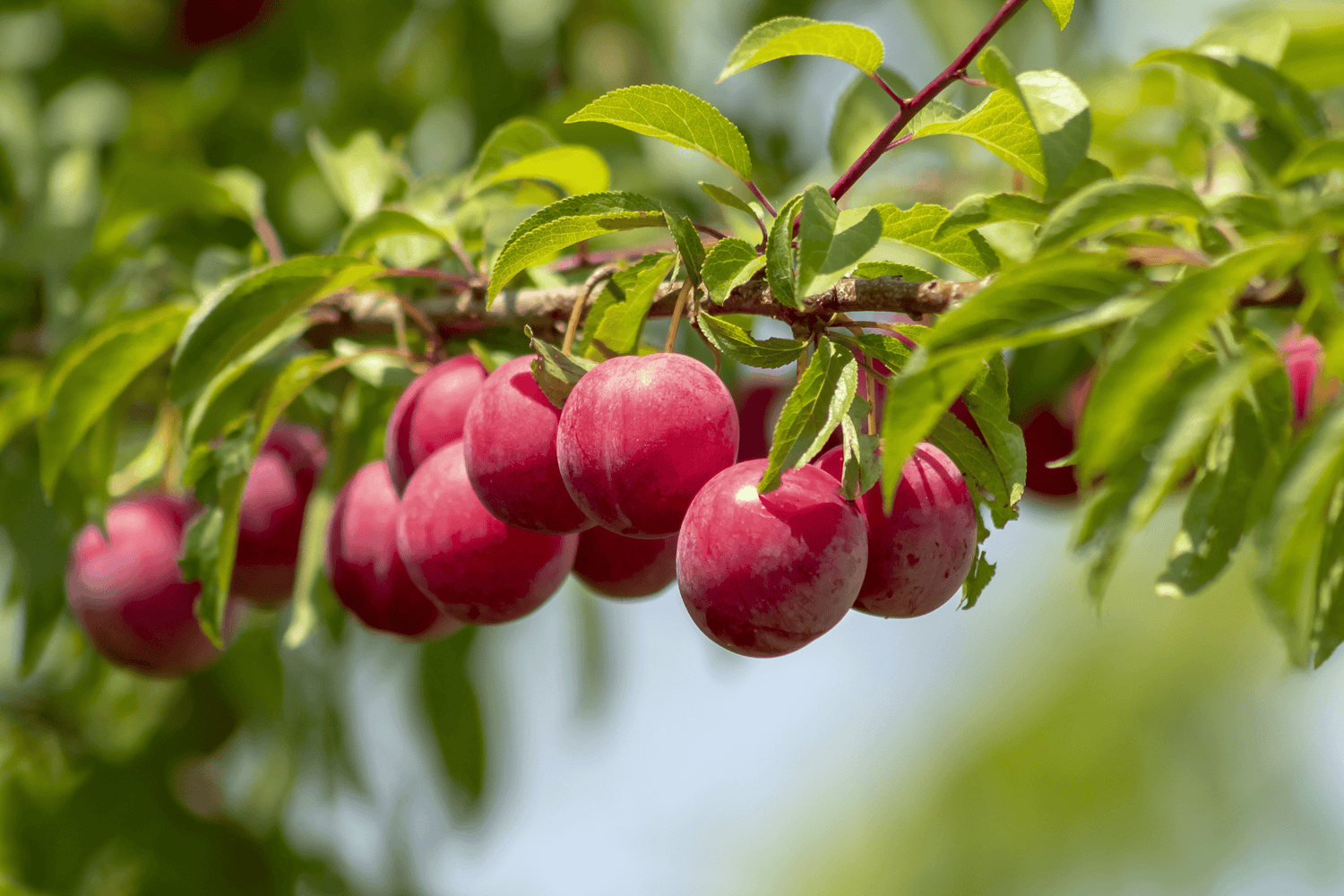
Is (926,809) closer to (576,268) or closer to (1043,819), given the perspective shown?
(1043,819)

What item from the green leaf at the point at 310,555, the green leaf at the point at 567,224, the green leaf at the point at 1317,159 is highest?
the green leaf at the point at 1317,159

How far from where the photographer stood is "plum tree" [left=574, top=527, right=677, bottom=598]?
1.10 metres

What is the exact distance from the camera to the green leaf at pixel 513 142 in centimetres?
122

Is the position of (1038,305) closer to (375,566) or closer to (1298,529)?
(1298,529)

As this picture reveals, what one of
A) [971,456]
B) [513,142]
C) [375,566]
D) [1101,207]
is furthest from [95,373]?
[1101,207]

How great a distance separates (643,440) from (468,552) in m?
0.30

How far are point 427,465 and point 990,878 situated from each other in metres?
7.34

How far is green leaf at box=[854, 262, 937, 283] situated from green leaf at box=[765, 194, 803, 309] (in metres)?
0.09

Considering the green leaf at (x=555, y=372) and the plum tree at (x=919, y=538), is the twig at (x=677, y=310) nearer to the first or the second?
the green leaf at (x=555, y=372)

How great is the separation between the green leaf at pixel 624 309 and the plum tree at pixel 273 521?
2.16 feet

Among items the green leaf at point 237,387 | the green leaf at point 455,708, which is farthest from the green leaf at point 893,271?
the green leaf at point 455,708

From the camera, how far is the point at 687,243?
875mm

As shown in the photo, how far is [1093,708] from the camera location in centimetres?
748

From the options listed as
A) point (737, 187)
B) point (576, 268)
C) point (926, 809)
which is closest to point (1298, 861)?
point (926, 809)
